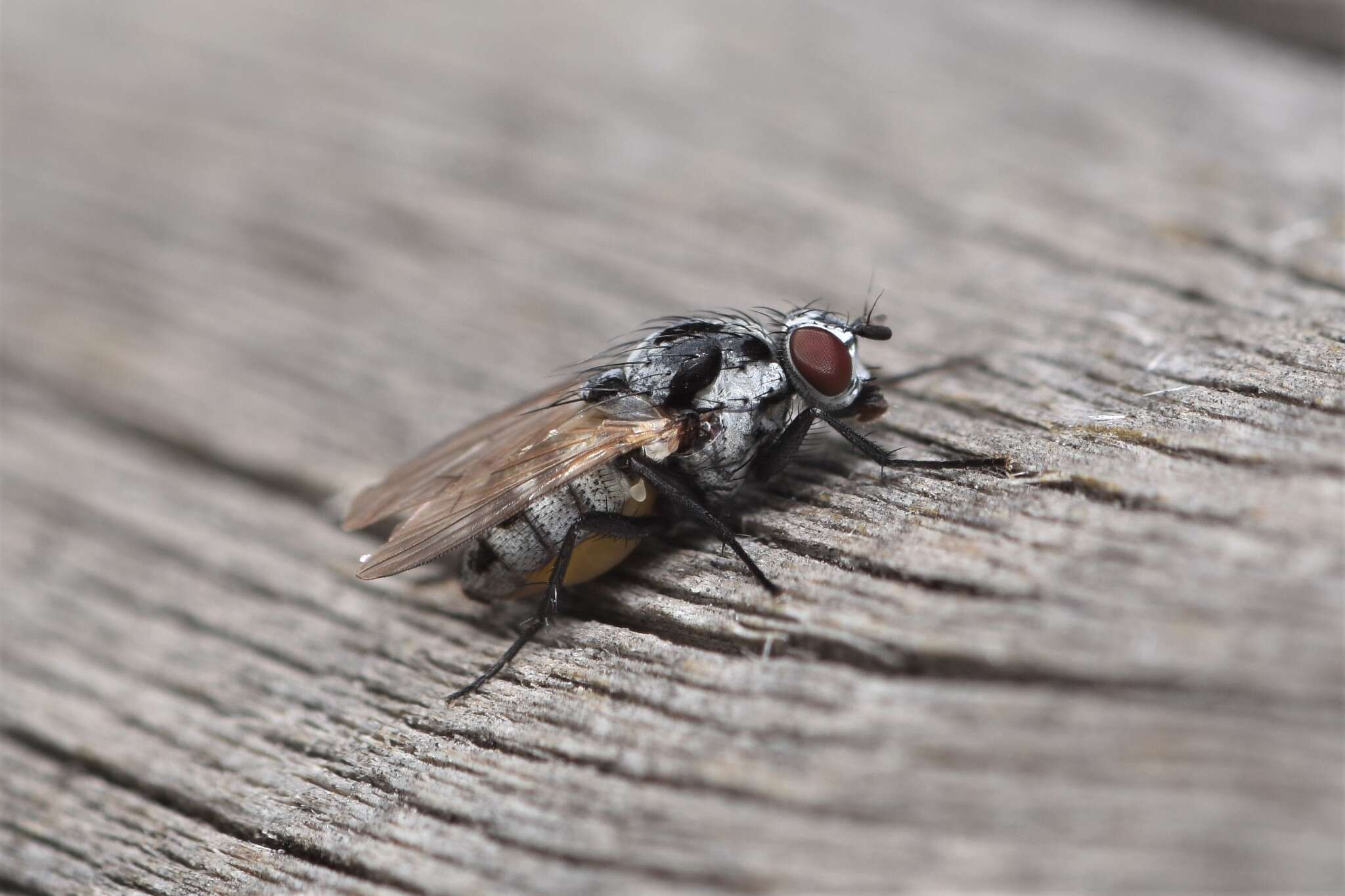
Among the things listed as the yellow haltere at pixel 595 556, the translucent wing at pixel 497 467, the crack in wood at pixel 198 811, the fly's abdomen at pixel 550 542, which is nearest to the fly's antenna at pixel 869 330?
the translucent wing at pixel 497 467

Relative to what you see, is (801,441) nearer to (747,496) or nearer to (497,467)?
(747,496)

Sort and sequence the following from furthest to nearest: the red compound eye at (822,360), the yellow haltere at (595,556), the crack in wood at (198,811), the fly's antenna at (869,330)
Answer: the fly's antenna at (869,330) < the red compound eye at (822,360) < the yellow haltere at (595,556) < the crack in wood at (198,811)

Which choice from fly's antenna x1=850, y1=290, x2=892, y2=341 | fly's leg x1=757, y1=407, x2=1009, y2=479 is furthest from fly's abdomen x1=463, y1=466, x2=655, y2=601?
fly's antenna x1=850, y1=290, x2=892, y2=341

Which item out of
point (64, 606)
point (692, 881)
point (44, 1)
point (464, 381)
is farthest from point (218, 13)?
point (692, 881)

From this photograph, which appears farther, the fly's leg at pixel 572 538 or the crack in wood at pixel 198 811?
the fly's leg at pixel 572 538

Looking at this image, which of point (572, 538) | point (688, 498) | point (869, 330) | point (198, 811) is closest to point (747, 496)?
point (688, 498)

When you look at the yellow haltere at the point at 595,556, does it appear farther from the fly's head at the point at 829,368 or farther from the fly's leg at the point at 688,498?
the fly's head at the point at 829,368

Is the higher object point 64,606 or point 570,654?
point 570,654

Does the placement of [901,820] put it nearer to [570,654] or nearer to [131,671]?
[570,654]
